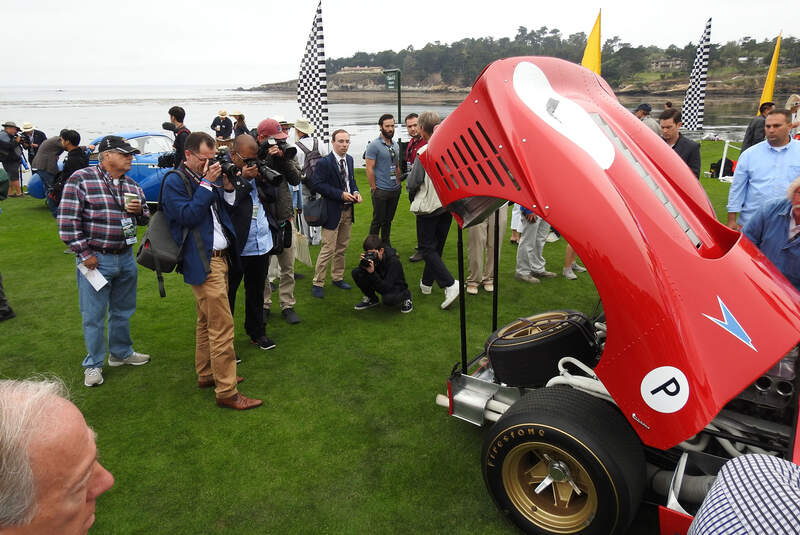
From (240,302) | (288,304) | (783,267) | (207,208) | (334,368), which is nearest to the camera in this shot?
(783,267)

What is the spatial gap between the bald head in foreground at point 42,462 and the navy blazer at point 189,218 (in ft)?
8.30

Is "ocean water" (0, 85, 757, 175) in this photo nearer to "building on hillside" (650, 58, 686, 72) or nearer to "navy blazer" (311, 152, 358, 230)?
"navy blazer" (311, 152, 358, 230)

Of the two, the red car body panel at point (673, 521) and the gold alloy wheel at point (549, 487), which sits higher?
the red car body panel at point (673, 521)

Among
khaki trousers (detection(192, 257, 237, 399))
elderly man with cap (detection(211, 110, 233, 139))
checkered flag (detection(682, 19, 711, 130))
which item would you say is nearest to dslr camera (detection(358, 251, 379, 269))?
khaki trousers (detection(192, 257, 237, 399))

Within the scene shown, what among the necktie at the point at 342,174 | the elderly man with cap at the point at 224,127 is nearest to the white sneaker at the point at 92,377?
the necktie at the point at 342,174

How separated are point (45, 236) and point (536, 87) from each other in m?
9.15

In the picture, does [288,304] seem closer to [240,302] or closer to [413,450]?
[240,302]

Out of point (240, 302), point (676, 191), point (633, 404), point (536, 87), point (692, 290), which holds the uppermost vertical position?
point (536, 87)

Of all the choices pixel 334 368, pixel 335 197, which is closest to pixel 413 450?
pixel 334 368

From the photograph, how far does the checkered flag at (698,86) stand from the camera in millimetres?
14797

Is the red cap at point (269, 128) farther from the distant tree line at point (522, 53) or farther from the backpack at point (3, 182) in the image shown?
the distant tree line at point (522, 53)

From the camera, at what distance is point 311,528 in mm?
2721

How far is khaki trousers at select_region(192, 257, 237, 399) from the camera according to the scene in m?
3.59

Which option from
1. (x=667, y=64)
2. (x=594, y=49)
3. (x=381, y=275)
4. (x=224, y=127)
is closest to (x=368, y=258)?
(x=381, y=275)
